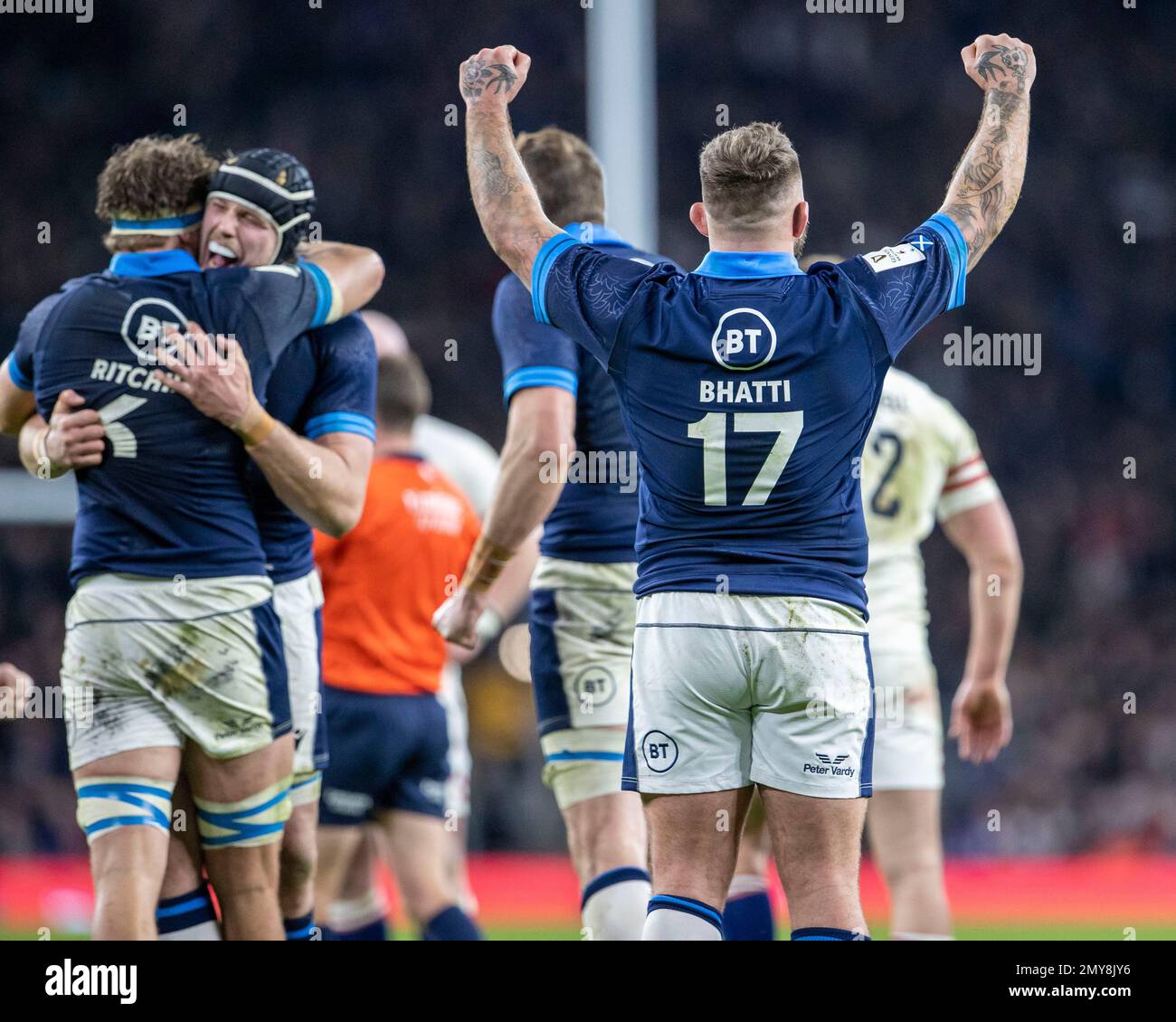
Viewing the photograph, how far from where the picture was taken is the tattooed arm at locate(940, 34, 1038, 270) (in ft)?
12.2

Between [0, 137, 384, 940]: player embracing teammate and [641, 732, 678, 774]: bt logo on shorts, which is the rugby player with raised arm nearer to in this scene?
[0, 137, 384, 940]: player embracing teammate

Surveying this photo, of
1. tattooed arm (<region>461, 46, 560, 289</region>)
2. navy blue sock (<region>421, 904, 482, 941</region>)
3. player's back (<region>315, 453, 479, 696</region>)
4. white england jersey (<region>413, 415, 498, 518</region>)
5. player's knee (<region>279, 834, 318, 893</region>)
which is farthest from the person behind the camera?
white england jersey (<region>413, 415, 498, 518</region>)

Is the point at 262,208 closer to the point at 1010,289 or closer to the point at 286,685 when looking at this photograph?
the point at 286,685

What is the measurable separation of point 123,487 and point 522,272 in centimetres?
110

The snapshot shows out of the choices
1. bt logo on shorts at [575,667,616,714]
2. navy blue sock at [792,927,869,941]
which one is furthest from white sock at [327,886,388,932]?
navy blue sock at [792,927,869,941]

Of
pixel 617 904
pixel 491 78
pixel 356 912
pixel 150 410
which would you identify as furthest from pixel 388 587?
pixel 491 78

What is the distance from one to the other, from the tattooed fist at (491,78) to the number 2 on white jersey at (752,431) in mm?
991

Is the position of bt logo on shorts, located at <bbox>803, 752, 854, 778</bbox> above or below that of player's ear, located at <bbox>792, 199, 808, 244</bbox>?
below

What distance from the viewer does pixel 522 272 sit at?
372 centimetres

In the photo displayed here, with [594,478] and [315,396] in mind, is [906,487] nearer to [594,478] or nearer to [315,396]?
[594,478]

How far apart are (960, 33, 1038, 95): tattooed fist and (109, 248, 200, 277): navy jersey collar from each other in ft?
6.48

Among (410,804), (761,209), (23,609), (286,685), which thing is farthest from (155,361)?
(23,609)

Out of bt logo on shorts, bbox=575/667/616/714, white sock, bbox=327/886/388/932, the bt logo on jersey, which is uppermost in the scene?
the bt logo on jersey

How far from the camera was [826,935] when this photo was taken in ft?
11.0
